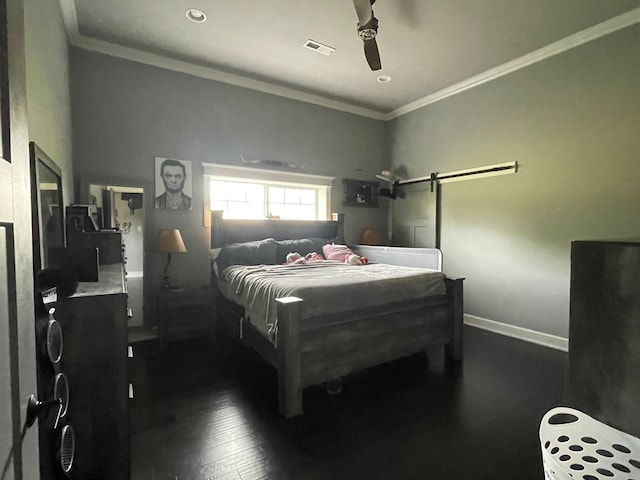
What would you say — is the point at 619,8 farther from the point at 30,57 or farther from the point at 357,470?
the point at 30,57

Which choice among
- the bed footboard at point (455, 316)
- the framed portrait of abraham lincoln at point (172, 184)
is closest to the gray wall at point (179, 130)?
the framed portrait of abraham lincoln at point (172, 184)

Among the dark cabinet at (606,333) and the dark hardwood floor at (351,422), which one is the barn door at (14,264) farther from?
the dark cabinet at (606,333)

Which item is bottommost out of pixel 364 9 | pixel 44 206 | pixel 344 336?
pixel 344 336

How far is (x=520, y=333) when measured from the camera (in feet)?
11.2

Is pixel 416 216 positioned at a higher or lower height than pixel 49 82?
lower

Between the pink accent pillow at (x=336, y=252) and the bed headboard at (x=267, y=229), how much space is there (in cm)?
41

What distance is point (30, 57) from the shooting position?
154cm

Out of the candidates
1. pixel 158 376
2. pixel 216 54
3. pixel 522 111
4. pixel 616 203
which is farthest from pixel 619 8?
pixel 158 376

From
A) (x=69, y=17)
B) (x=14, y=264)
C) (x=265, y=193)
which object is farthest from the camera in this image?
(x=265, y=193)

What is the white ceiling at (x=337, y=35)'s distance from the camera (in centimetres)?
259

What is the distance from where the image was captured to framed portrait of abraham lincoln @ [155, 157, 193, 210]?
344cm

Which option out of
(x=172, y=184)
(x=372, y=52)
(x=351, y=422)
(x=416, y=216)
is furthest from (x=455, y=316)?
(x=172, y=184)

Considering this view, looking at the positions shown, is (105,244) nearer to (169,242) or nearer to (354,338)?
(169,242)

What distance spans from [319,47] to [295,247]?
218 cm
